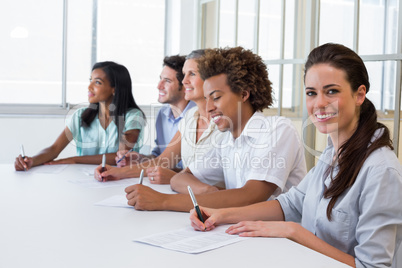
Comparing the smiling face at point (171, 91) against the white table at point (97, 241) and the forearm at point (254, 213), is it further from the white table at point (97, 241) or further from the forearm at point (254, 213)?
the forearm at point (254, 213)

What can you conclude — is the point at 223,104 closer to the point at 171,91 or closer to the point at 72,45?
the point at 171,91

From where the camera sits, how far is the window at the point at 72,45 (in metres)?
4.41

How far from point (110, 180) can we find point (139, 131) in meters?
0.85

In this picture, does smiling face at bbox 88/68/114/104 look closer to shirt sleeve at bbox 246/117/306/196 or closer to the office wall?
the office wall

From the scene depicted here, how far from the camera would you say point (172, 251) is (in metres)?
1.20

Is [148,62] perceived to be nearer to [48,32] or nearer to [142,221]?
[48,32]

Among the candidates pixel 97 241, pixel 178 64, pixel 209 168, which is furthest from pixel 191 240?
pixel 178 64

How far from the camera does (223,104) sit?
204cm

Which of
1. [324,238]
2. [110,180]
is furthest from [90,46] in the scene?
[324,238]

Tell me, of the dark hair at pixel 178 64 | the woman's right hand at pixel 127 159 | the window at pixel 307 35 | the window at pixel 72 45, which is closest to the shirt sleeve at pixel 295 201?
the window at pixel 307 35

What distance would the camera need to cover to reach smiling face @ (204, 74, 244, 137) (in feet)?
6.66

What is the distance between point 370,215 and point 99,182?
4.73ft

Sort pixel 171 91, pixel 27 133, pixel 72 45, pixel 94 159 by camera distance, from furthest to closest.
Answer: pixel 72 45 < pixel 27 133 < pixel 171 91 < pixel 94 159

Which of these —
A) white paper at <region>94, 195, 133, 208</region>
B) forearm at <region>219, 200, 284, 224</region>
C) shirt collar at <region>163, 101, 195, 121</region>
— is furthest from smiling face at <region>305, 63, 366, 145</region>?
shirt collar at <region>163, 101, 195, 121</region>
